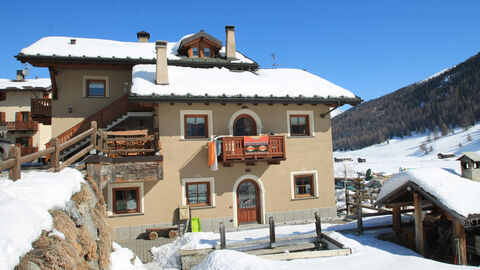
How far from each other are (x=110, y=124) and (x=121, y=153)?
3289 millimetres

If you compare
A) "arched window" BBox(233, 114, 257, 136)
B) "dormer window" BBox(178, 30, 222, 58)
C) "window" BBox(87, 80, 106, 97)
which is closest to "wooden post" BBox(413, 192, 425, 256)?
"arched window" BBox(233, 114, 257, 136)

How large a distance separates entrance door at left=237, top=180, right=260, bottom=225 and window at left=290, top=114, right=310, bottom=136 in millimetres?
3612

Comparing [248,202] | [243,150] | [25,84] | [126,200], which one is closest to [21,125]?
[25,84]

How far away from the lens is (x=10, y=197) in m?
5.03

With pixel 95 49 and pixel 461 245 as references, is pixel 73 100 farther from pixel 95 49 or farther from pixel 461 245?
pixel 461 245

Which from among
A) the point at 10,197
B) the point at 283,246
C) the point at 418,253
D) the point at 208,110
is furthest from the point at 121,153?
the point at 418,253

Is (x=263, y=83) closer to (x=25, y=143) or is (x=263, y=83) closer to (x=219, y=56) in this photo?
(x=219, y=56)

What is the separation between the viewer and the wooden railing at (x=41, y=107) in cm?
1753

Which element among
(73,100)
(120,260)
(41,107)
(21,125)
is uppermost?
(21,125)

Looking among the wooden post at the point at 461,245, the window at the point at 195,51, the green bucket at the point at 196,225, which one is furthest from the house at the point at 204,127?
the wooden post at the point at 461,245

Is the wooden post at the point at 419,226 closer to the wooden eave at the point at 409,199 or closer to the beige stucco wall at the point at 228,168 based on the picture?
the wooden eave at the point at 409,199

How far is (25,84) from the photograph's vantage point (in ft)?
125

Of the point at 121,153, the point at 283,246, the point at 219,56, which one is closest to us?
the point at 283,246

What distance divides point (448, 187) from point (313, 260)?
5025mm
